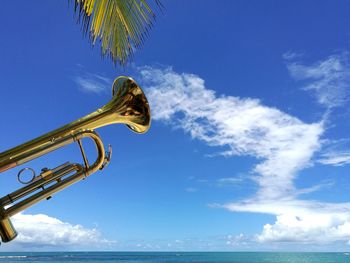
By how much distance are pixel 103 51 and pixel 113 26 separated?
10.8 inches

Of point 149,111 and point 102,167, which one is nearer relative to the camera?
point 102,167

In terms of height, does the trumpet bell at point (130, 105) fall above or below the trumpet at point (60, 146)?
A: above

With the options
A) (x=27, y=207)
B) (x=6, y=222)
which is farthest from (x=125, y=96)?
(x=6, y=222)

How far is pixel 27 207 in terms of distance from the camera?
2.16 meters

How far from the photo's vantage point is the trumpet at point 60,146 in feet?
6.73

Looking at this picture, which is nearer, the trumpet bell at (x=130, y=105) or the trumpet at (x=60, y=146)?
the trumpet at (x=60, y=146)

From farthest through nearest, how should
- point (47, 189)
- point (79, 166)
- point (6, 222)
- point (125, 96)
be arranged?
point (125, 96) < point (79, 166) < point (47, 189) < point (6, 222)

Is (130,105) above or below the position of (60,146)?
above

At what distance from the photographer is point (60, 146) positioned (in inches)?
93.6

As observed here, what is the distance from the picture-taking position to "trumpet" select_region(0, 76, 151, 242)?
2.05m

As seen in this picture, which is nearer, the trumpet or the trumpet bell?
the trumpet

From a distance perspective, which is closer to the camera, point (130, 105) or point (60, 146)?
point (60, 146)

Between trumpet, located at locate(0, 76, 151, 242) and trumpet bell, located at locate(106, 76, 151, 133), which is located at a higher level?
trumpet bell, located at locate(106, 76, 151, 133)

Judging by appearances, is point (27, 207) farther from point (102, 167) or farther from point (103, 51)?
point (103, 51)
